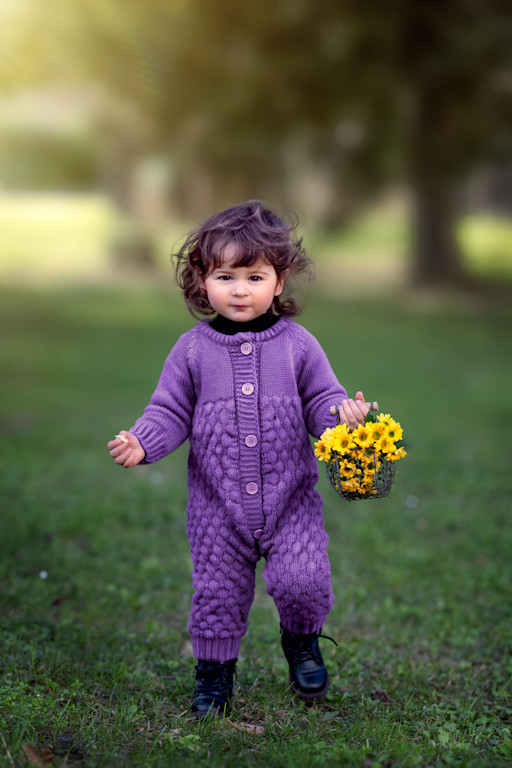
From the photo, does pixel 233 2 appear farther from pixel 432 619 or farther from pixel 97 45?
pixel 432 619

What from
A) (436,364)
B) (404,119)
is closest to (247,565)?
(436,364)

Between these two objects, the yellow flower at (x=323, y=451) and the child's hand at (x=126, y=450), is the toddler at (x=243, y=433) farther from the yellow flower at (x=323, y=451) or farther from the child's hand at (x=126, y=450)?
the yellow flower at (x=323, y=451)

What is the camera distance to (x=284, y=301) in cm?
330

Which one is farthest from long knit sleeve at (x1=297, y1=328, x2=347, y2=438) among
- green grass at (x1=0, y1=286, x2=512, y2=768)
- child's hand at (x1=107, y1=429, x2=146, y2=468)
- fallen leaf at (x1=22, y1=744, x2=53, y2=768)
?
fallen leaf at (x1=22, y1=744, x2=53, y2=768)

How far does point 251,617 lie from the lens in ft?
13.8

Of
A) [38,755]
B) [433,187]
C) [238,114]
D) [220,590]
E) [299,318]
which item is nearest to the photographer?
[38,755]

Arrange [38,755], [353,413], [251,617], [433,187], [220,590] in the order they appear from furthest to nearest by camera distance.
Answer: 1. [433,187]
2. [251,617]
3. [220,590]
4. [353,413]
5. [38,755]

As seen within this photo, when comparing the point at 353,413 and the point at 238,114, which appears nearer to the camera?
the point at 353,413

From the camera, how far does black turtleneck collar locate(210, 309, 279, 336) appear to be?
3.13m

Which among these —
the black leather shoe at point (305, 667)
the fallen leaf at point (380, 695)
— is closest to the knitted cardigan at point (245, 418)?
the black leather shoe at point (305, 667)

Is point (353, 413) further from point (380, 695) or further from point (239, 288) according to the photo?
point (380, 695)

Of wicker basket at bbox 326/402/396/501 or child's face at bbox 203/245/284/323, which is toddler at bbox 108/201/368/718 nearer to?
child's face at bbox 203/245/284/323

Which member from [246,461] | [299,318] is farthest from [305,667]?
[299,318]

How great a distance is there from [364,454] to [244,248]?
2.67 ft
